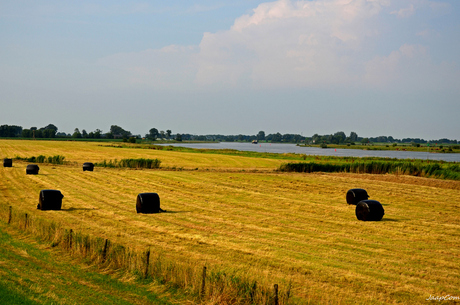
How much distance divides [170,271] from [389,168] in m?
43.9

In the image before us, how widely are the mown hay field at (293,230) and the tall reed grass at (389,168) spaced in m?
8.77

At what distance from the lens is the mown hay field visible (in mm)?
12648

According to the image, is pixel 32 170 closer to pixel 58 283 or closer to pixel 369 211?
pixel 58 283

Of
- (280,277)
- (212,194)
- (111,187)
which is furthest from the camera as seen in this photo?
(111,187)

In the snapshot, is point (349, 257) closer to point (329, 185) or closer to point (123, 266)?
point (123, 266)

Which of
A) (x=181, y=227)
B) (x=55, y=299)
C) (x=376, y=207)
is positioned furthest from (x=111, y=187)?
(x=55, y=299)

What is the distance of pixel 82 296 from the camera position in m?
11.4

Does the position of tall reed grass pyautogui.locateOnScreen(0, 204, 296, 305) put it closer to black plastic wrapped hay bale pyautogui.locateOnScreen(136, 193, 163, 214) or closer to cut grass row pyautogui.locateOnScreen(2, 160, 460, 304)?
cut grass row pyautogui.locateOnScreen(2, 160, 460, 304)

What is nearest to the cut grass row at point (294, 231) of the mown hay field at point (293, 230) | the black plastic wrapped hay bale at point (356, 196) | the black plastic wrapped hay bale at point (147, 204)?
the mown hay field at point (293, 230)

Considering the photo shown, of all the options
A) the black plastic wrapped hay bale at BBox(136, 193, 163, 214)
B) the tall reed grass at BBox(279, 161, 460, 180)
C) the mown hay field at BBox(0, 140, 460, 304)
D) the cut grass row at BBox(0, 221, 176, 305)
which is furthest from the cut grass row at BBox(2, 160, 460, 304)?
the tall reed grass at BBox(279, 161, 460, 180)

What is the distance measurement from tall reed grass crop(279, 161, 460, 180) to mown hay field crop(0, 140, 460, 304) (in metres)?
8.77

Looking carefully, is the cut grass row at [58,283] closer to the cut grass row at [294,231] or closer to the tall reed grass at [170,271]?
the tall reed grass at [170,271]

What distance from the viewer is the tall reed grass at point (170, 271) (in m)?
10.9

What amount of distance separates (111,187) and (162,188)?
4.28 m
